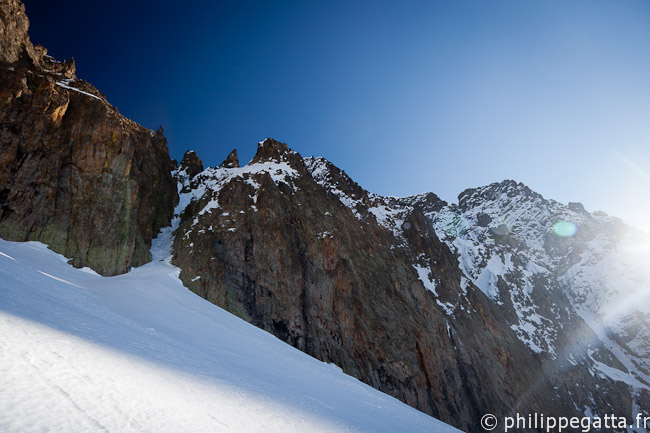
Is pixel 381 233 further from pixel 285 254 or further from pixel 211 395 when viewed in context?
pixel 211 395

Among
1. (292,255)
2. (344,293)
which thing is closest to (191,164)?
(292,255)

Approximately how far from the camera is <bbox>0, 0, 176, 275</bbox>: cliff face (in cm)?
2284

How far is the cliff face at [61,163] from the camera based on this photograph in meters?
22.8

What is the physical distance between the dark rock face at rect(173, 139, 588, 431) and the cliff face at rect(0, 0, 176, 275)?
7.12m

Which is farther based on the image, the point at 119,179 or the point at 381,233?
the point at 381,233

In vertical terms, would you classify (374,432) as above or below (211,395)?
below

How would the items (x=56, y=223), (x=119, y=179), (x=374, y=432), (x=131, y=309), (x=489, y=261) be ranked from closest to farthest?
(x=374, y=432) < (x=131, y=309) < (x=56, y=223) < (x=119, y=179) < (x=489, y=261)

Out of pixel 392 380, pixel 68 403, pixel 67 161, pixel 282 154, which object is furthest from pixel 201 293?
pixel 282 154

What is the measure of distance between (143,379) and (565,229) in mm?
168816

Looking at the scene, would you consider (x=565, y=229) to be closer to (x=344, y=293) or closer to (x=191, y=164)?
(x=344, y=293)

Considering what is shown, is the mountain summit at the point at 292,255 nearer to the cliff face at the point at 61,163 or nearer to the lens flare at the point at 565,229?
the cliff face at the point at 61,163

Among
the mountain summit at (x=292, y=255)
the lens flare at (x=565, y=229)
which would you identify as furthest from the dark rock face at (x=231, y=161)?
the lens flare at (x=565, y=229)

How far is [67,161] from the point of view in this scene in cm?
2622

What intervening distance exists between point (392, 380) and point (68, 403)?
39007mm
